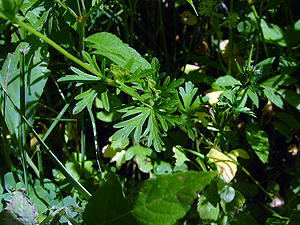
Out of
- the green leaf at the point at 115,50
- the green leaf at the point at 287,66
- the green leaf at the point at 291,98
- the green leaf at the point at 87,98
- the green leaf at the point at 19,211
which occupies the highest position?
the green leaf at the point at 115,50

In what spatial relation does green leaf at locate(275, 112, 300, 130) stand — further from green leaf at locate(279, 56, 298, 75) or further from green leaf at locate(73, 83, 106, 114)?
green leaf at locate(73, 83, 106, 114)

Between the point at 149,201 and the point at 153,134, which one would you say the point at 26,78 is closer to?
the point at 153,134

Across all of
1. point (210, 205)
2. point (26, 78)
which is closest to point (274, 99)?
point (210, 205)

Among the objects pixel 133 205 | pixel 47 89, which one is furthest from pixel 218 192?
pixel 47 89

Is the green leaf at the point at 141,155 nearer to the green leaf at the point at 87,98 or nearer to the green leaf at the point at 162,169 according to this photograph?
the green leaf at the point at 162,169

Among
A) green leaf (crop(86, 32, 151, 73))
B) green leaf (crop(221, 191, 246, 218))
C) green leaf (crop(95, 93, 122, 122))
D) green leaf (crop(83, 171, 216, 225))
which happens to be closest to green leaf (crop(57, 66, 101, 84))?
green leaf (crop(86, 32, 151, 73))

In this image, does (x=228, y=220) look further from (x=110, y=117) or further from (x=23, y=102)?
(x=23, y=102)

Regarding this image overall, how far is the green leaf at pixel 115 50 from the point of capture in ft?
3.04

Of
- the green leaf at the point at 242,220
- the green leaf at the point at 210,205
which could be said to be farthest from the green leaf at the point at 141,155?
the green leaf at the point at 242,220

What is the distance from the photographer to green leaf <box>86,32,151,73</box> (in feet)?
3.04

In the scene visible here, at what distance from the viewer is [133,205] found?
621 millimetres

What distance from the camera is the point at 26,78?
3.50 feet

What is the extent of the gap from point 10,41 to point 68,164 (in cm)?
66

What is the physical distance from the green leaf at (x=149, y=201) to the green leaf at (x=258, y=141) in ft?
2.46
